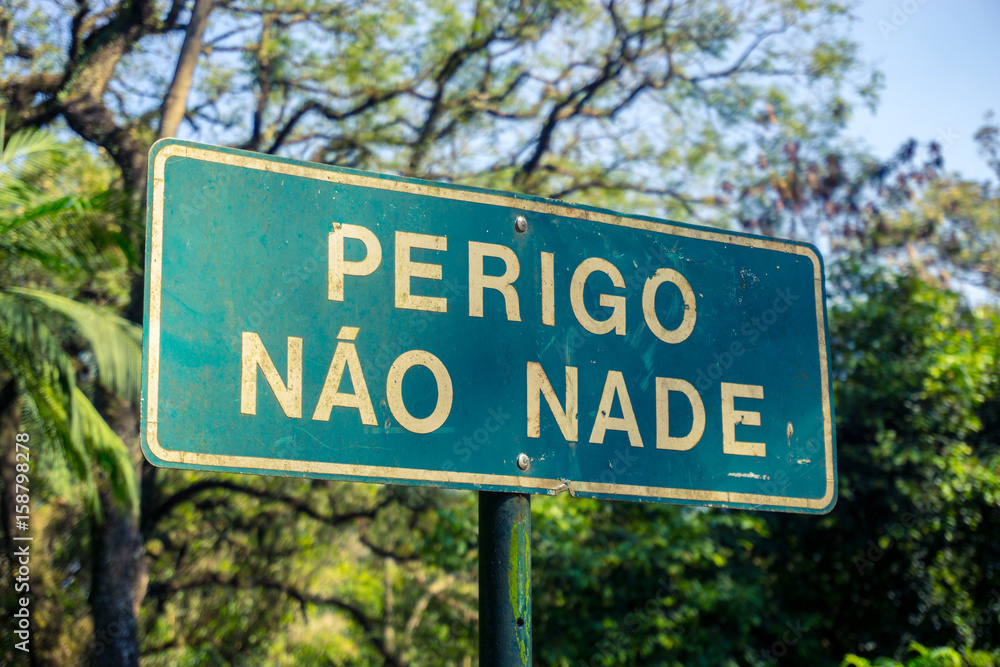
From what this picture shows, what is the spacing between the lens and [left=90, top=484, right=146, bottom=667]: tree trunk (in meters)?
8.46

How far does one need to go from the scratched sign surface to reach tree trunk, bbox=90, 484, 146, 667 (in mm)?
8140

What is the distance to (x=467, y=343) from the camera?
4.58 ft

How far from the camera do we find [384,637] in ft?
41.7

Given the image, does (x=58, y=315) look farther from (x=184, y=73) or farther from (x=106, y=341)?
(x=184, y=73)

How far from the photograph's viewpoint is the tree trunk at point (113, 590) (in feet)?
27.8

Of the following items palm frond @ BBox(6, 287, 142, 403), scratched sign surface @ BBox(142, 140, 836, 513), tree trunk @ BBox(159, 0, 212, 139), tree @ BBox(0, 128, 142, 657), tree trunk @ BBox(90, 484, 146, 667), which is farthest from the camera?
tree trunk @ BBox(159, 0, 212, 139)

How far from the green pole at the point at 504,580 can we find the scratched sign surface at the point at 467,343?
6 cm

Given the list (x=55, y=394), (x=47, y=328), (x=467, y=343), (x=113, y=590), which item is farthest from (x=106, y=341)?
(x=467, y=343)

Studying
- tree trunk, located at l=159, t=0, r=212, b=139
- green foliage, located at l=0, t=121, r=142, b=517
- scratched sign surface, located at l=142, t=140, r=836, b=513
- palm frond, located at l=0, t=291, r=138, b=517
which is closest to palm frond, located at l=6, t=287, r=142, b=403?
green foliage, located at l=0, t=121, r=142, b=517

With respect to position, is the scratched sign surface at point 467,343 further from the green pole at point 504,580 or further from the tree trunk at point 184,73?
the tree trunk at point 184,73

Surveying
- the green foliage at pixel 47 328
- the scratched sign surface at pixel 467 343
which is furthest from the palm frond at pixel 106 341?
the scratched sign surface at pixel 467 343

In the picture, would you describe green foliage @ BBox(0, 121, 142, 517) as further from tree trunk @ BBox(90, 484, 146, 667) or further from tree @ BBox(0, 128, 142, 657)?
tree trunk @ BBox(90, 484, 146, 667)

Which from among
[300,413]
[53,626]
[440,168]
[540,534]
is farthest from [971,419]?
[53,626]

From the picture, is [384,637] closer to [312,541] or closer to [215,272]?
[312,541]
